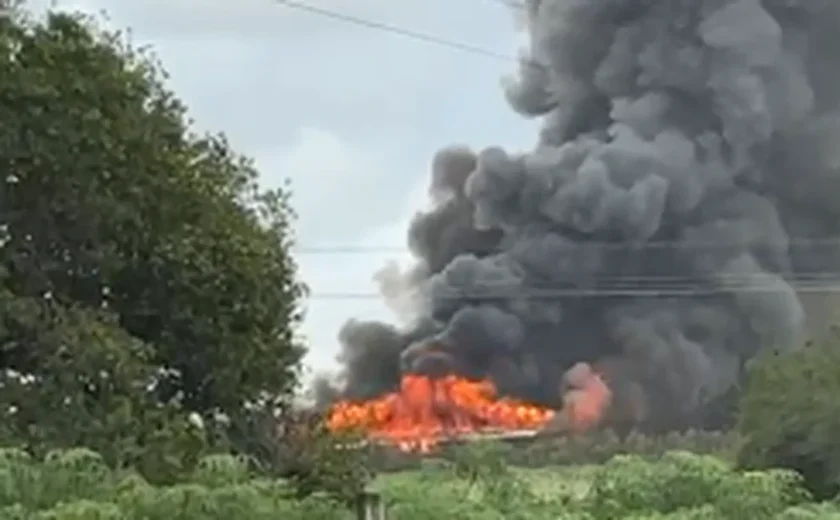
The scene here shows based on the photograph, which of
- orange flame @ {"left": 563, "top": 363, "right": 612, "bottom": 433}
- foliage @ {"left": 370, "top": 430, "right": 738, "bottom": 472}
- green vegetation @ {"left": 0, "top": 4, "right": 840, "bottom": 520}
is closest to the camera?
green vegetation @ {"left": 0, "top": 4, "right": 840, "bottom": 520}

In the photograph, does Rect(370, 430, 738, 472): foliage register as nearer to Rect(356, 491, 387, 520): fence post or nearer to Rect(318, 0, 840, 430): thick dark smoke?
Rect(318, 0, 840, 430): thick dark smoke

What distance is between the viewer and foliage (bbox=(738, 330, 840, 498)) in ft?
61.2

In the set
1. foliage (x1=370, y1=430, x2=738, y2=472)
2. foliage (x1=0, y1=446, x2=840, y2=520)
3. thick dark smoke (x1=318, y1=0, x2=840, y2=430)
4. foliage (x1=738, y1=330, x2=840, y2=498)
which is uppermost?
thick dark smoke (x1=318, y1=0, x2=840, y2=430)

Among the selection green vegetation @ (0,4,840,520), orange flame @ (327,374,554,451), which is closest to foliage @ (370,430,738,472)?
orange flame @ (327,374,554,451)

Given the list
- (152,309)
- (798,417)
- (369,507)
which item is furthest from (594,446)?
(369,507)

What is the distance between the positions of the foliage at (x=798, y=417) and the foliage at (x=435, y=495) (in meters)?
3.94

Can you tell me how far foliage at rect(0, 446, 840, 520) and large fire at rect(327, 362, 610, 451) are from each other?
21.9 meters

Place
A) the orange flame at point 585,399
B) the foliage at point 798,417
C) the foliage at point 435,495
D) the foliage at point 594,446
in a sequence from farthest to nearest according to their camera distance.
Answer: the orange flame at point 585,399, the foliage at point 594,446, the foliage at point 798,417, the foliage at point 435,495

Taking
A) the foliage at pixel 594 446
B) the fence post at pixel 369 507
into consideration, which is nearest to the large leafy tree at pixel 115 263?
the fence post at pixel 369 507

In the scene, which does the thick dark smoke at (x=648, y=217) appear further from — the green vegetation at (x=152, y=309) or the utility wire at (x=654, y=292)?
the green vegetation at (x=152, y=309)

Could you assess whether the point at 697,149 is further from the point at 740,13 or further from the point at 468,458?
the point at 468,458

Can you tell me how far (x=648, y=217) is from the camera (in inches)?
1598

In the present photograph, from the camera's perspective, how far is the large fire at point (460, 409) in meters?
37.7

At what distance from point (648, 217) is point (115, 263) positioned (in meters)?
23.4
